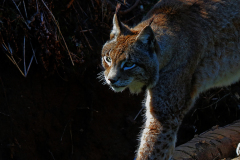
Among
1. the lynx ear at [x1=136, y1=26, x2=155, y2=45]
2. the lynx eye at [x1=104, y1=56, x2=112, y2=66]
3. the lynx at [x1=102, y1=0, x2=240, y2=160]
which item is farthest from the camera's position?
the lynx eye at [x1=104, y1=56, x2=112, y2=66]

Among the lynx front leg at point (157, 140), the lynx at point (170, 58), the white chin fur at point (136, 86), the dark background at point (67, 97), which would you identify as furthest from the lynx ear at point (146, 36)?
the dark background at point (67, 97)

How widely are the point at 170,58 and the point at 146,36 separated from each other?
0.56m

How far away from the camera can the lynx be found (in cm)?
324

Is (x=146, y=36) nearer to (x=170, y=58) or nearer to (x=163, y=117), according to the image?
(x=170, y=58)

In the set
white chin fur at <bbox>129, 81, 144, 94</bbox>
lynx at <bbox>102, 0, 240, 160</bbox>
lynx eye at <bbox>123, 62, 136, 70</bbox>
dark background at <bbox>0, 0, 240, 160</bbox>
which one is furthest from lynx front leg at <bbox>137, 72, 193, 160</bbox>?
dark background at <bbox>0, 0, 240, 160</bbox>

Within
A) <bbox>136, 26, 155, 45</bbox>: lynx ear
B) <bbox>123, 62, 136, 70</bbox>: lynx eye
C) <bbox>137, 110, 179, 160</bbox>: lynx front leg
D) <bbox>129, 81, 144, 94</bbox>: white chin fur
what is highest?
<bbox>136, 26, 155, 45</bbox>: lynx ear

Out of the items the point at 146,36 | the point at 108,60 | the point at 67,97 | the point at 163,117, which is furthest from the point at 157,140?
the point at 67,97

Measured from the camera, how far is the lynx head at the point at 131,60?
3.14 m

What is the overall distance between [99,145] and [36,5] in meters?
3.01

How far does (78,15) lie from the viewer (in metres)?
5.21

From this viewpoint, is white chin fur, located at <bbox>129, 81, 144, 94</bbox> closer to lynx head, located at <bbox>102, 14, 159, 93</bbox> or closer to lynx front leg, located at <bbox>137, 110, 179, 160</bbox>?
lynx head, located at <bbox>102, 14, 159, 93</bbox>

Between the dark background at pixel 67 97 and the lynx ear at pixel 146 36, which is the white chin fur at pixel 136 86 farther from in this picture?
the dark background at pixel 67 97

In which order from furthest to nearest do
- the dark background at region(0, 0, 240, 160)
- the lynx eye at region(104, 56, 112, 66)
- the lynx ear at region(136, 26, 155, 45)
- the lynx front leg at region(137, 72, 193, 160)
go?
the dark background at region(0, 0, 240, 160) < the lynx front leg at region(137, 72, 193, 160) < the lynx eye at region(104, 56, 112, 66) < the lynx ear at region(136, 26, 155, 45)

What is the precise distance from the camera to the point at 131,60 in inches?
125
